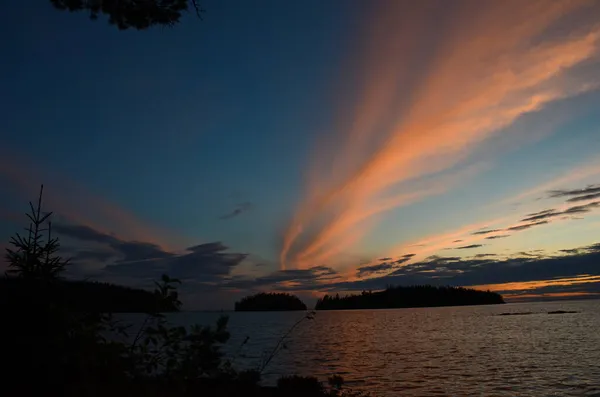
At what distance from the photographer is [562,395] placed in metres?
25.0

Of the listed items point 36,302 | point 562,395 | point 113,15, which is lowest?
point 562,395

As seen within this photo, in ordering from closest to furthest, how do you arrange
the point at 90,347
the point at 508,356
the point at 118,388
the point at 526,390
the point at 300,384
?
the point at 90,347
the point at 118,388
the point at 300,384
the point at 526,390
the point at 508,356

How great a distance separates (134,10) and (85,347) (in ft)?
27.7

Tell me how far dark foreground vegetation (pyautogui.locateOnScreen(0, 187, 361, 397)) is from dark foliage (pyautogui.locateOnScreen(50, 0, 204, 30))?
5.60 meters

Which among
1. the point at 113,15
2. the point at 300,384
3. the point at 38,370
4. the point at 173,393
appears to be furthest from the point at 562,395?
the point at 113,15

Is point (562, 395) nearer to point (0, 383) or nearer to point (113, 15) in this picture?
point (0, 383)

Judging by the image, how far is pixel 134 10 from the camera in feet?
39.1

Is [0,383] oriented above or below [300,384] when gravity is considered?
above

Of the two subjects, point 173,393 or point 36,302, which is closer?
point 173,393

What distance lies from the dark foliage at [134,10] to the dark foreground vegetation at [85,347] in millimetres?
5597

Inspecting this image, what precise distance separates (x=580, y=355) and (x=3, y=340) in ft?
156

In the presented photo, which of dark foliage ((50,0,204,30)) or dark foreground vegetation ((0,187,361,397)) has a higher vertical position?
dark foliage ((50,0,204,30))

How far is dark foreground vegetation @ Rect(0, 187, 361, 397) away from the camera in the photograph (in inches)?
301

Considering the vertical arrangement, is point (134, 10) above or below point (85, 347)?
above
